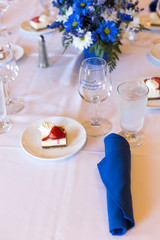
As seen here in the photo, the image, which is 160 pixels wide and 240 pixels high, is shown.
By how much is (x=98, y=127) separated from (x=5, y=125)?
349 millimetres

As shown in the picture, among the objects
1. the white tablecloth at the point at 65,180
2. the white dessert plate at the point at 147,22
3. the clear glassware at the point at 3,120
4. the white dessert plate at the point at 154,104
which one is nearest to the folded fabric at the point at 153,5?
the white dessert plate at the point at 147,22

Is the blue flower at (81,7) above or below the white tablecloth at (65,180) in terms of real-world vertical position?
above

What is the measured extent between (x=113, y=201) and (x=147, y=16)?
55.2 inches

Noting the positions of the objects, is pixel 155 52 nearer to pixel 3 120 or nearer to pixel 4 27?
pixel 3 120

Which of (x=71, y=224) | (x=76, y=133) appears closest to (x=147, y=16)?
(x=76, y=133)

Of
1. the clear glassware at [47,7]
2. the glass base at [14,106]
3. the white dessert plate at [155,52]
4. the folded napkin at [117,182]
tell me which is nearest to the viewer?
the folded napkin at [117,182]

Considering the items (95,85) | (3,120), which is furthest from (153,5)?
(3,120)

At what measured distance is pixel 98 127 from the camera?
1.08m

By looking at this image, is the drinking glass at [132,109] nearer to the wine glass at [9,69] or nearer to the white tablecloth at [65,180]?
the white tablecloth at [65,180]

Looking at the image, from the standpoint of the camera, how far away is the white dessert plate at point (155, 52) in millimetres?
1450

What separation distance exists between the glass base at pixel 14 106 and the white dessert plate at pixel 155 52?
0.67 meters

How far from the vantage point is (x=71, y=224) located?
0.77 metres

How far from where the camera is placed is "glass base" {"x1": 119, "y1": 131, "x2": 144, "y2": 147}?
39.4 inches

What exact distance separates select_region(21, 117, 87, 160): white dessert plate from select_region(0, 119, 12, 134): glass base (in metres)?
0.10
